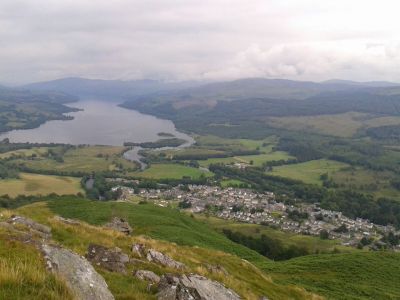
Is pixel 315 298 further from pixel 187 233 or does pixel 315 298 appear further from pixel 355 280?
pixel 187 233

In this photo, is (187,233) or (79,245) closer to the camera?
(79,245)

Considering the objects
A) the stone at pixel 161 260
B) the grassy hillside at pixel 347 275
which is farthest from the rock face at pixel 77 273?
the grassy hillside at pixel 347 275

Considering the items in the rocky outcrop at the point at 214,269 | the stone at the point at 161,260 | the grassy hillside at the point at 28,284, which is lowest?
the rocky outcrop at the point at 214,269

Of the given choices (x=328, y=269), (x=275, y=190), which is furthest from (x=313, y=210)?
(x=328, y=269)

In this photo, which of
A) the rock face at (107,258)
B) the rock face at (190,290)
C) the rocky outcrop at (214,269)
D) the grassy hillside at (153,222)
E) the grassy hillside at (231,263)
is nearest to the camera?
the rock face at (190,290)

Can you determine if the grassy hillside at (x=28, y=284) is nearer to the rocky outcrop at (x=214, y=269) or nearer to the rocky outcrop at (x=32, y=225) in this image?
the rocky outcrop at (x=32, y=225)
